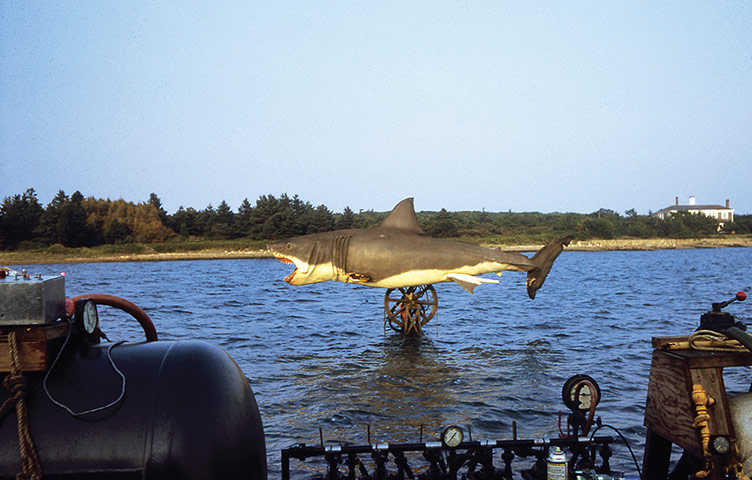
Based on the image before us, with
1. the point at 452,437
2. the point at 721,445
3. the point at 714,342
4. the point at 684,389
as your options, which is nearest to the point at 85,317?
the point at 452,437

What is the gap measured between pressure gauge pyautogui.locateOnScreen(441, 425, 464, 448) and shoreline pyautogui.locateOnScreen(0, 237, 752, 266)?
40.3m

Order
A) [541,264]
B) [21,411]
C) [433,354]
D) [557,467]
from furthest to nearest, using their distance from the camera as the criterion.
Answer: [433,354], [541,264], [557,467], [21,411]

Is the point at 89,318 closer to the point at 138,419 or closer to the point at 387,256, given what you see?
the point at 138,419

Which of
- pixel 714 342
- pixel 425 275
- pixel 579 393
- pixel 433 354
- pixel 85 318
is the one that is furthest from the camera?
pixel 433 354

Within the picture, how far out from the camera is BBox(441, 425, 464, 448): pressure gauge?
179 inches

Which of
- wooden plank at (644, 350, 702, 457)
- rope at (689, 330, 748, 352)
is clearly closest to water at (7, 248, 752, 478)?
wooden plank at (644, 350, 702, 457)

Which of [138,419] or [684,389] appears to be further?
[684,389]

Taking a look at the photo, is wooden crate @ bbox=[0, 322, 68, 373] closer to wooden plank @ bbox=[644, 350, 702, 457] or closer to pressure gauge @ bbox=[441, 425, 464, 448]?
pressure gauge @ bbox=[441, 425, 464, 448]

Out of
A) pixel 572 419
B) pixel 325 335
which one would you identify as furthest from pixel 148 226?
pixel 572 419

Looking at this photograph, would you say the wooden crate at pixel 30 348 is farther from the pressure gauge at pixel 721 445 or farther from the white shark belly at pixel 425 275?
the white shark belly at pixel 425 275

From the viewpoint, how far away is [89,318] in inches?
131

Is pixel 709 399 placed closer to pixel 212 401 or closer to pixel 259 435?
pixel 259 435

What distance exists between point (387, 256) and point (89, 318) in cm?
824

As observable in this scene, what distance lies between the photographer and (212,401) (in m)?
3.15
